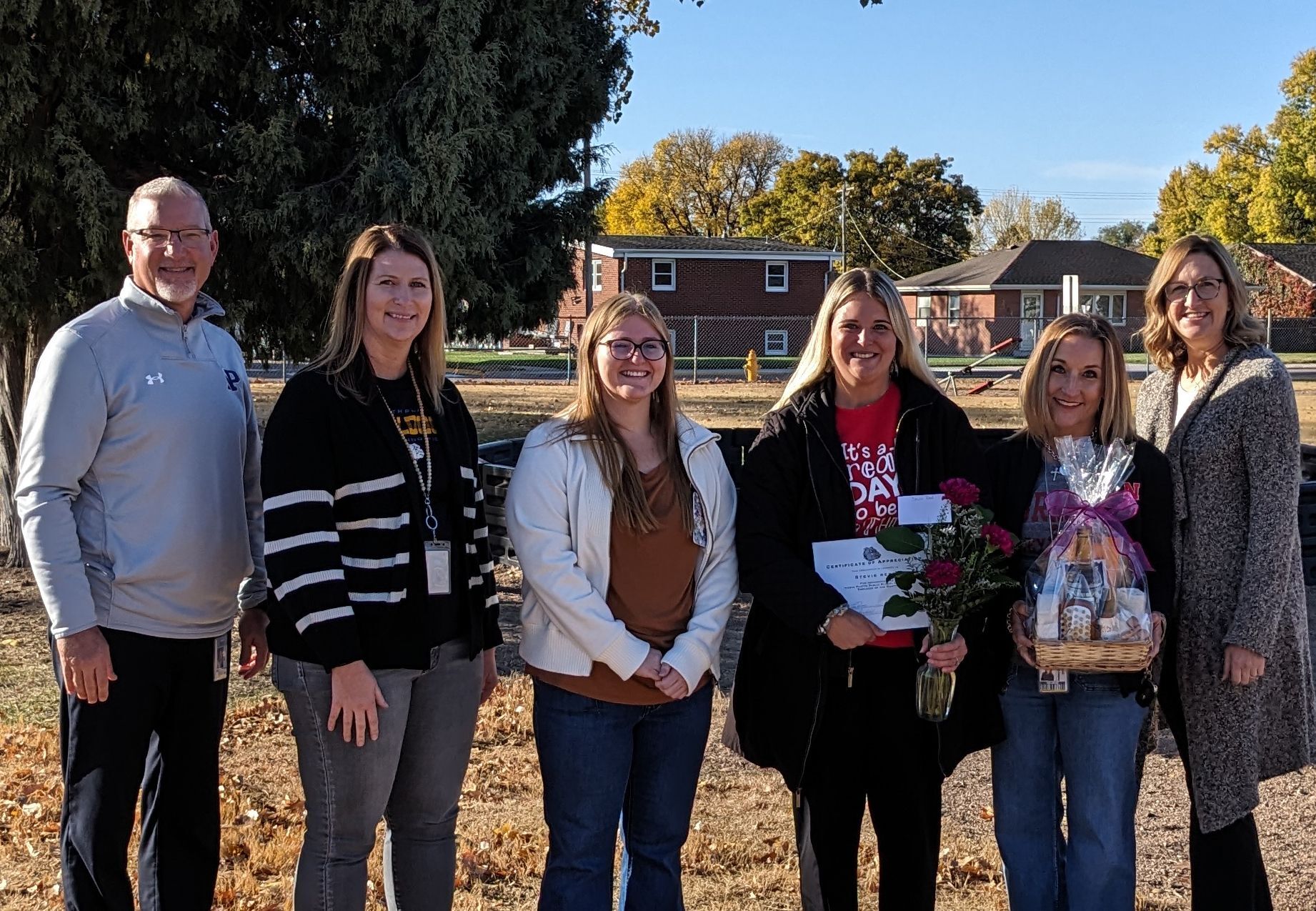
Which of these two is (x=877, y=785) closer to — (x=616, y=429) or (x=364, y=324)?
(x=616, y=429)

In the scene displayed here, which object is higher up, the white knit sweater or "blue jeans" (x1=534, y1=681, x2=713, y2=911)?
the white knit sweater

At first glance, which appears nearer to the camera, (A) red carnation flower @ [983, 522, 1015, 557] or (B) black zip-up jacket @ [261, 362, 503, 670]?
(B) black zip-up jacket @ [261, 362, 503, 670]

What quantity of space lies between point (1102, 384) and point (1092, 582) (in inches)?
25.8

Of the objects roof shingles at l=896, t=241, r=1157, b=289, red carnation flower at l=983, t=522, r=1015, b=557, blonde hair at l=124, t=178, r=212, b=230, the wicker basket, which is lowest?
the wicker basket

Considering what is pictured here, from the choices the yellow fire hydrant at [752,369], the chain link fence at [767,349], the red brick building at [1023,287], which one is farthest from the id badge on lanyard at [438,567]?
the red brick building at [1023,287]

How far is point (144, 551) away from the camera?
3.14 m

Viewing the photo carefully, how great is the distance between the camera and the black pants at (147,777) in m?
3.13

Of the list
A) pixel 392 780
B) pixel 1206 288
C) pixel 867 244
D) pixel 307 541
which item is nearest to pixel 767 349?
pixel 867 244

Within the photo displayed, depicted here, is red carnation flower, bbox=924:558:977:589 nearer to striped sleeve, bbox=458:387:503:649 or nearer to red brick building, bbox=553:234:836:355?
striped sleeve, bbox=458:387:503:649

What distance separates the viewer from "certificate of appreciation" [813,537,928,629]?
3.27m

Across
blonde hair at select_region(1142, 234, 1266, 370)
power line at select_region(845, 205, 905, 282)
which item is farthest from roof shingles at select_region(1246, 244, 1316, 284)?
blonde hair at select_region(1142, 234, 1266, 370)

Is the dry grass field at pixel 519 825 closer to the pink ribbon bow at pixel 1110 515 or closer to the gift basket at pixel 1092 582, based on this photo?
the gift basket at pixel 1092 582

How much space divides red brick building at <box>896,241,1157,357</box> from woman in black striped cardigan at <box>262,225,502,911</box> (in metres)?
47.2

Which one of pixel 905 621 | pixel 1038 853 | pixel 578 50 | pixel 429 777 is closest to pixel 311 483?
pixel 429 777
